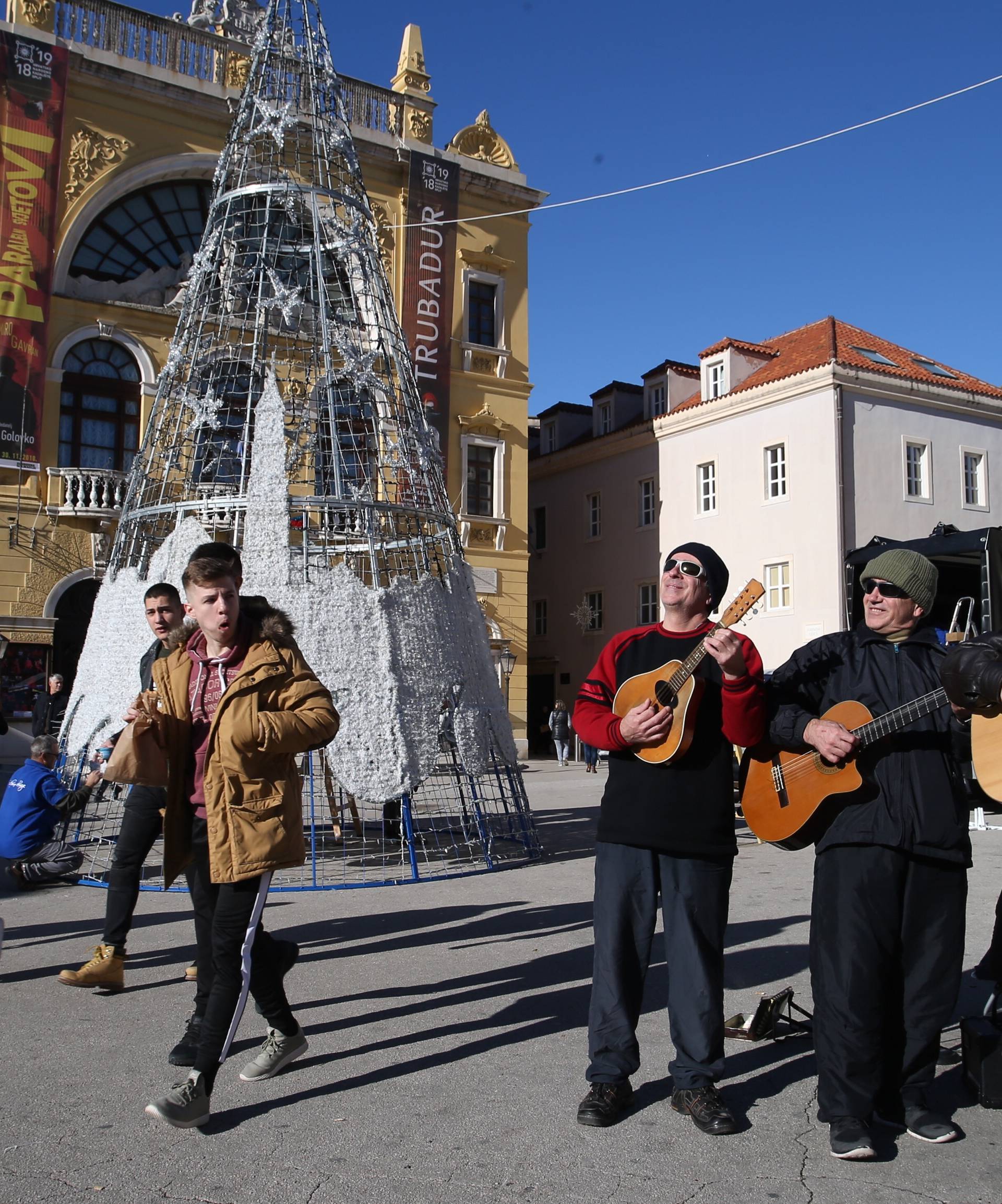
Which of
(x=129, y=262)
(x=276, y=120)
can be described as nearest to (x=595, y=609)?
(x=129, y=262)

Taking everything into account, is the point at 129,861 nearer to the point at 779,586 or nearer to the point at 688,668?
the point at 688,668

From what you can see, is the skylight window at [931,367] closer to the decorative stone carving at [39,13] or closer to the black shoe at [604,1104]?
the decorative stone carving at [39,13]

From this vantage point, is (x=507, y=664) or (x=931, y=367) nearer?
(x=507, y=664)

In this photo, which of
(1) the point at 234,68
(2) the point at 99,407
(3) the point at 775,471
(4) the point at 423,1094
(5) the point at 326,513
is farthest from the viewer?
(3) the point at 775,471

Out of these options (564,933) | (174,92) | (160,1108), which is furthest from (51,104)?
(160,1108)

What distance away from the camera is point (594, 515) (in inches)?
1281

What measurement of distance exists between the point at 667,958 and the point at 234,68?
23435 millimetres

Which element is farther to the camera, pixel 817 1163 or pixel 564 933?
pixel 564 933

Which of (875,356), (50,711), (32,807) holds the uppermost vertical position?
(875,356)

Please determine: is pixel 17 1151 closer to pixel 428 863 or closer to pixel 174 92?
pixel 428 863

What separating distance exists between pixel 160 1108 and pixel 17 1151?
0.41 meters

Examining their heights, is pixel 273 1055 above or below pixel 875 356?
below

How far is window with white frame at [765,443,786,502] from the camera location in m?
26.8

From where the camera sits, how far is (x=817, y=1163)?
325cm
